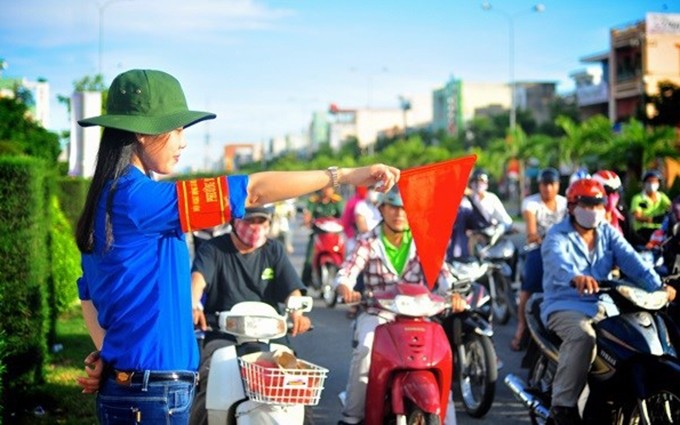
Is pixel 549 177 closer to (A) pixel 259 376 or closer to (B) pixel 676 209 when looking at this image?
(B) pixel 676 209

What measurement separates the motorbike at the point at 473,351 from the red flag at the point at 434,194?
301cm

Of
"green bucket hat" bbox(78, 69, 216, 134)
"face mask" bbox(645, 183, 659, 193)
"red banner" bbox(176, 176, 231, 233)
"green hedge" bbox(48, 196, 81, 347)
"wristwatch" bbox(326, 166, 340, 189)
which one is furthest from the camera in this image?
"face mask" bbox(645, 183, 659, 193)

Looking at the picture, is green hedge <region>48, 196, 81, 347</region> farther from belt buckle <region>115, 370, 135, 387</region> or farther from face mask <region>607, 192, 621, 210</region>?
belt buckle <region>115, 370, 135, 387</region>

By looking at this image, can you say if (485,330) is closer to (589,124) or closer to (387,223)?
(387,223)

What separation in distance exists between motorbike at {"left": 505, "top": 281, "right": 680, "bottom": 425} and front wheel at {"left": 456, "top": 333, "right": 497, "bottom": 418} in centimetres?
117

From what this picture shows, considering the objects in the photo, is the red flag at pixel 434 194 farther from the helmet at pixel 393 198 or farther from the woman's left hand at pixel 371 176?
the helmet at pixel 393 198

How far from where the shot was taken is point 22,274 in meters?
7.67

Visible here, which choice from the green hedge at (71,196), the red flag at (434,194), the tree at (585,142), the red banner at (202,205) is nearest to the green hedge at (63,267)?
the green hedge at (71,196)

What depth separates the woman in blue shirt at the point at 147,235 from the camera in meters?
3.01

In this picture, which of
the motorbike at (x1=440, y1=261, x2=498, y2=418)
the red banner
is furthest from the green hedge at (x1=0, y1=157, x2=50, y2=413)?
the red banner

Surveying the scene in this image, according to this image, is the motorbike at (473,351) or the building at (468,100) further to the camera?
the building at (468,100)

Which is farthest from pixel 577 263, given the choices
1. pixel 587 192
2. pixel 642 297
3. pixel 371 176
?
pixel 371 176

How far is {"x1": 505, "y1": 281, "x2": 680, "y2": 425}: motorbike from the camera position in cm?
529

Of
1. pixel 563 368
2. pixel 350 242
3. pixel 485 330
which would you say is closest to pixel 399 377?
pixel 563 368
